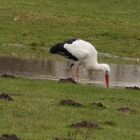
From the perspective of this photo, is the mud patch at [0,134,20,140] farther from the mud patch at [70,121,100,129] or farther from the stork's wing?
the stork's wing

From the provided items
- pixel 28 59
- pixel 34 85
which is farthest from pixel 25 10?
pixel 34 85

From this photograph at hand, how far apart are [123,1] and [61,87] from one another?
28968 millimetres

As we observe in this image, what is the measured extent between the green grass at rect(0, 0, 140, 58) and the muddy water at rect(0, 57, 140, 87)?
6.60 ft

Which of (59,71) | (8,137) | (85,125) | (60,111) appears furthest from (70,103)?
(59,71)

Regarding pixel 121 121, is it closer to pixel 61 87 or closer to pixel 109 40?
pixel 61 87

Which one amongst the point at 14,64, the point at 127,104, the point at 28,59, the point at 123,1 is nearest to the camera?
the point at 127,104

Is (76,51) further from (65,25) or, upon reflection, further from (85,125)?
(65,25)

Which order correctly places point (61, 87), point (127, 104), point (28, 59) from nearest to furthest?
point (127, 104) → point (61, 87) → point (28, 59)

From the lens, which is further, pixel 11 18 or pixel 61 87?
pixel 11 18

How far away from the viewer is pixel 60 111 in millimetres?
13977

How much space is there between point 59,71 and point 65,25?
40.8 ft

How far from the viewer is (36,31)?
3434 cm

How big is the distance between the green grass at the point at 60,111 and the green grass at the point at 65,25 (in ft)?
32.1

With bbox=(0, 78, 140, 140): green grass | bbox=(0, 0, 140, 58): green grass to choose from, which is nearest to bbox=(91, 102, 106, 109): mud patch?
bbox=(0, 78, 140, 140): green grass
